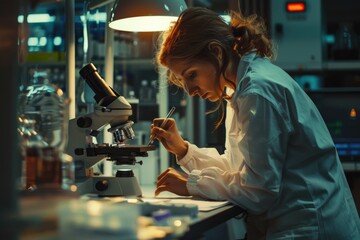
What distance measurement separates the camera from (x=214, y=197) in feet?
6.04

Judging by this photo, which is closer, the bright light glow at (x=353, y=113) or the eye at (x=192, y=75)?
the eye at (x=192, y=75)

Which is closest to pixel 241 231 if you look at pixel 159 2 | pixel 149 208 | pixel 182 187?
pixel 182 187

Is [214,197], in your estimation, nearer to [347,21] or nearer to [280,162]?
[280,162]

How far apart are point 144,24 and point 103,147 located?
61 centimetres

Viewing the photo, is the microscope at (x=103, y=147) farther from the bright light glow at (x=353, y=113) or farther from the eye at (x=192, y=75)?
the bright light glow at (x=353, y=113)

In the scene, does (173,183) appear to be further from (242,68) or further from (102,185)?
(242,68)

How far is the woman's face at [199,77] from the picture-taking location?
197cm

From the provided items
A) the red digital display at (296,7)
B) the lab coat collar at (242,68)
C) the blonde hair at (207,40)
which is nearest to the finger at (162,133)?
the blonde hair at (207,40)

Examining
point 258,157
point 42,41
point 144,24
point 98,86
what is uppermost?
point 42,41

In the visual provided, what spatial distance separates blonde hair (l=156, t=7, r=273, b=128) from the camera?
1947 mm

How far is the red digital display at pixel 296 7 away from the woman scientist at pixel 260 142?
71.4 inches

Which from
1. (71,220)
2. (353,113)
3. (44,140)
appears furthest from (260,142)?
(353,113)

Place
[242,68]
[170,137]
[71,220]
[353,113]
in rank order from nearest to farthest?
1. [71,220]
2. [242,68]
3. [170,137]
4. [353,113]

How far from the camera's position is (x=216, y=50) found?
1960 millimetres
